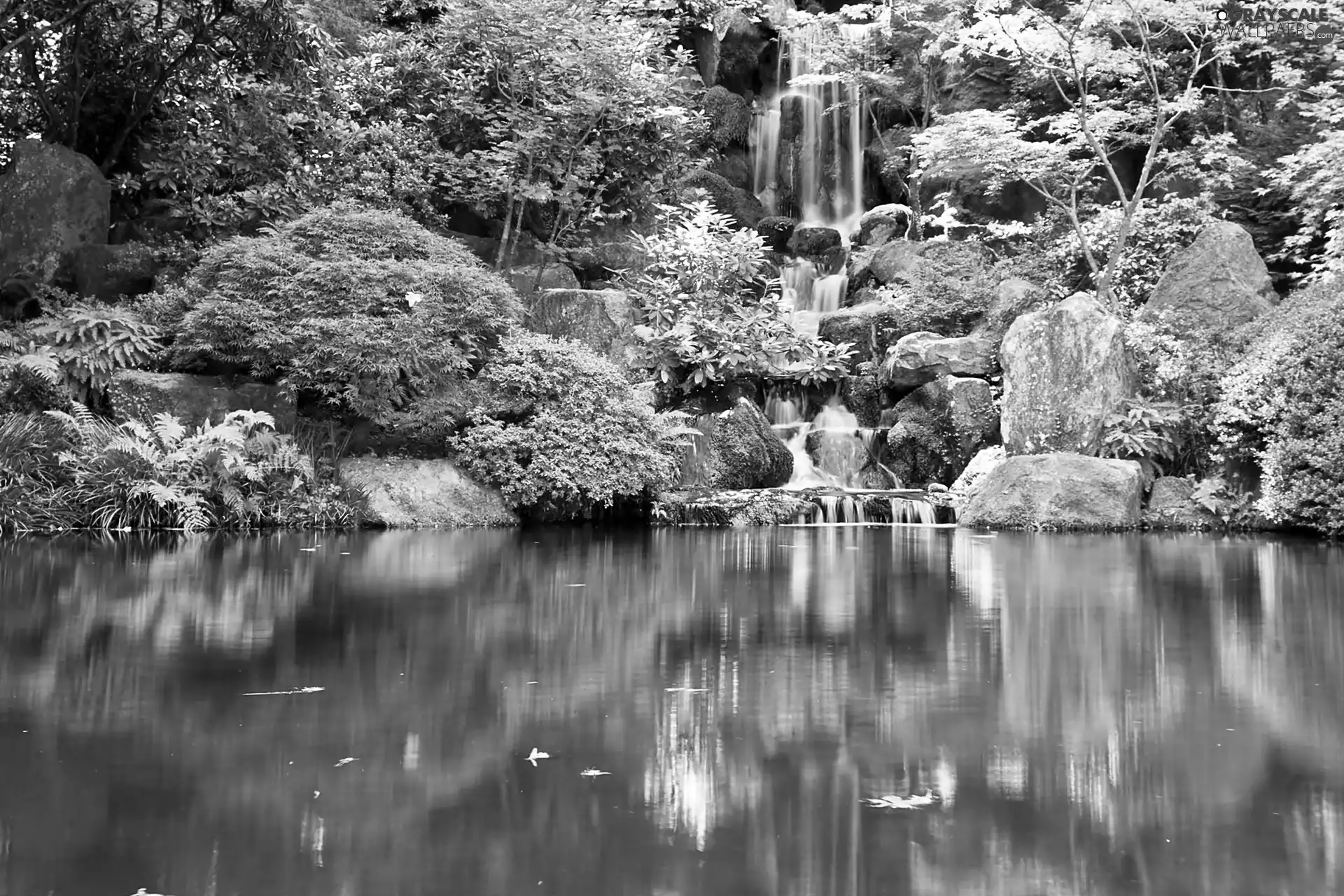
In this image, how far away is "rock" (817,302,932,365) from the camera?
1606cm

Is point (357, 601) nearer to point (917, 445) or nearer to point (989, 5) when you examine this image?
point (917, 445)

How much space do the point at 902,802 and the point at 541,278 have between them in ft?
42.6

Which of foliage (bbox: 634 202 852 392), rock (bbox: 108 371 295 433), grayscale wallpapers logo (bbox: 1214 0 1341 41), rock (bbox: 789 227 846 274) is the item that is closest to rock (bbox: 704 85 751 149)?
rock (bbox: 789 227 846 274)

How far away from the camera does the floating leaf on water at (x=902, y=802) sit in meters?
2.43

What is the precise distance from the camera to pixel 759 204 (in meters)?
21.9

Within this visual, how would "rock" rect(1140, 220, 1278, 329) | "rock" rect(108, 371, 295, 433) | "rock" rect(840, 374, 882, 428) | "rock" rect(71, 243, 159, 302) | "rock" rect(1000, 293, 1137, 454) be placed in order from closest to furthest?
"rock" rect(108, 371, 295, 433)
"rock" rect(71, 243, 159, 302)
"rock" rect(1000, 293, 1137, 454)
"rock" rect(1140, 220, 1278, 329)
"rock" rect(840, 374, 882, 428)

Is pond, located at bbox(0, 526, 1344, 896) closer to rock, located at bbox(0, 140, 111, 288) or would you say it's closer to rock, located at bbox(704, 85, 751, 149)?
rock, located at bbox(0, 140, 111, 288)

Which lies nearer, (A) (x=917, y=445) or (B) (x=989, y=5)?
(A) (x=917, y=445)

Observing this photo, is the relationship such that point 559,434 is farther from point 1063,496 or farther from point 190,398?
point 1063,496

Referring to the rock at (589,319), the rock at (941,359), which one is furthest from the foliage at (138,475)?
the rock at (941,359)

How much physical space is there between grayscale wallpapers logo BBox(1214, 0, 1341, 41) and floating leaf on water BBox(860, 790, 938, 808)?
57.3 feet

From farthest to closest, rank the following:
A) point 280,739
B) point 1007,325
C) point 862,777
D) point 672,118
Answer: point 672,118 < point 1007,325 < point 280,739 < point 862,777

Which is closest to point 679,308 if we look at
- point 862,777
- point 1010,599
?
point 1010,599

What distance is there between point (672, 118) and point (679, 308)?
10.9 ft
